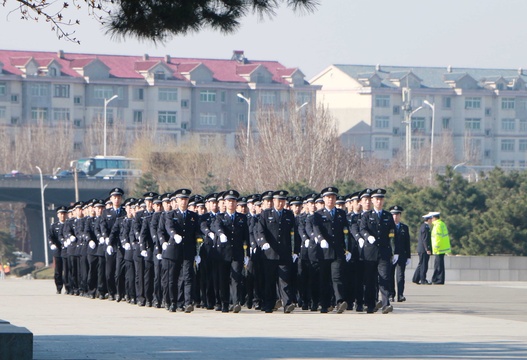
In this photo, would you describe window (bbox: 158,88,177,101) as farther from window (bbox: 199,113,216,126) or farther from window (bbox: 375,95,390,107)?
window (bbox: 375,95,390,107)

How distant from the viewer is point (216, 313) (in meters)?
19.4

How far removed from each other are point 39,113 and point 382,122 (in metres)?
32.3

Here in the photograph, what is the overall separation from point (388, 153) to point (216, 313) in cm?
11326

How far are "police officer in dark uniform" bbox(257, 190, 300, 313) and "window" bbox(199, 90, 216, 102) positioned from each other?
106425 mm

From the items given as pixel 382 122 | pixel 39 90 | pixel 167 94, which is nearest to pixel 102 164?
pixel 39 90

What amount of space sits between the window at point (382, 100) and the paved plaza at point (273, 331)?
10939 cm

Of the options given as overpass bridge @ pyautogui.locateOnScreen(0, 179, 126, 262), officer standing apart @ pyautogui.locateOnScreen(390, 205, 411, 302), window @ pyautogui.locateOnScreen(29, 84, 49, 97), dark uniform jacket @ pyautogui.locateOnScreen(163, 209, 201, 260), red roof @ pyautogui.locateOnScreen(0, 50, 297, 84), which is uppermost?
red roof @ pyautogui.locateOnScreen(0, 50, 297, 84)

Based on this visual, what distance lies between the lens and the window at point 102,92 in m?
121

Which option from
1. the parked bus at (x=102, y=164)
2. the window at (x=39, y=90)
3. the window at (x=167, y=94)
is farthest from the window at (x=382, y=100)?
the parked bus at (x=102, y=164)

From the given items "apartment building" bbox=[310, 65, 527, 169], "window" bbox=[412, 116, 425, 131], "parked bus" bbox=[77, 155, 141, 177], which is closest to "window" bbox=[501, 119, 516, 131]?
"apartment building" bbox=[310, 65, 527, 169]

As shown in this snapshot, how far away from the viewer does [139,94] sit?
404 ft

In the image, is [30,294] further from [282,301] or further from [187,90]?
[187,90]

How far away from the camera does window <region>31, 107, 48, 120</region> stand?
383 feet

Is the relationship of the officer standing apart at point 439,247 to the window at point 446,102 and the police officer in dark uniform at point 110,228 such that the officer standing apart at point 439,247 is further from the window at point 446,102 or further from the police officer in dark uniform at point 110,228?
the window at point 446,102
